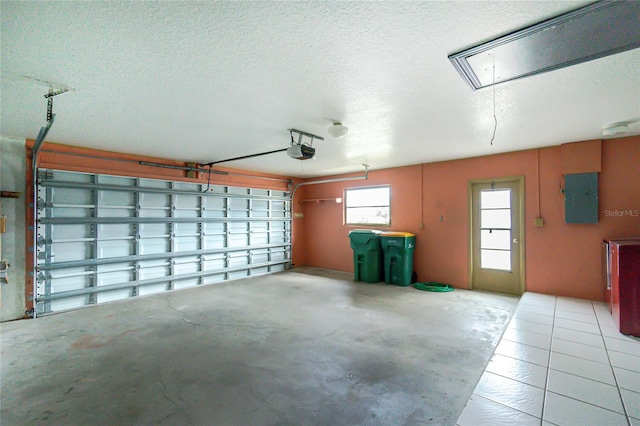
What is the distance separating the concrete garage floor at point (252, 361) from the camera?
2.02m

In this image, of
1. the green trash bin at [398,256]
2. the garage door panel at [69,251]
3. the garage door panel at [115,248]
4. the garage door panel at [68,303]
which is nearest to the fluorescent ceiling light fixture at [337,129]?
the green trash bin at [398,256]

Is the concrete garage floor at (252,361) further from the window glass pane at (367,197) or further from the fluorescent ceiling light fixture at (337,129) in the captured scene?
the window glass pane at (367,197)

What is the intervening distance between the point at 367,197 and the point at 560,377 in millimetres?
5228

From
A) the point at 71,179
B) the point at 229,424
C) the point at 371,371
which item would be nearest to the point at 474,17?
the point at 371,371

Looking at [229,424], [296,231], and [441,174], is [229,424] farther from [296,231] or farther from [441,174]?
[296,231]

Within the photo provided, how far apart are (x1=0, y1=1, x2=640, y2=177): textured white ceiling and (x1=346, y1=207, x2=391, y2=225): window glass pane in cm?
274

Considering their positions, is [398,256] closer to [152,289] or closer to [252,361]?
[252,361]

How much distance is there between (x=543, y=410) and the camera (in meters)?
1.88

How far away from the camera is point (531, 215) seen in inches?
186

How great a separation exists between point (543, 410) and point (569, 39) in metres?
2.40

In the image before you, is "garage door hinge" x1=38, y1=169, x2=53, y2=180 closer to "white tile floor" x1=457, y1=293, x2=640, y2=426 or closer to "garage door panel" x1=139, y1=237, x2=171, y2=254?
"garage door panel" x1=139, y1=237, x2=171, y2=254

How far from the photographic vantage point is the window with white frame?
6.77 metres

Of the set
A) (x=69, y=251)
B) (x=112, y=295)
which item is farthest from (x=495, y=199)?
(x=69, y=251)

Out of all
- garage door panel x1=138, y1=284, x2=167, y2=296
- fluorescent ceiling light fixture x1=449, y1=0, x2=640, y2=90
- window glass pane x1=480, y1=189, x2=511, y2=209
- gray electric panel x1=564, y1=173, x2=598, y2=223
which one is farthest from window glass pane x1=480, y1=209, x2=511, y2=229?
garage door panel x1=138, y1=284, x2=167, y2=296
